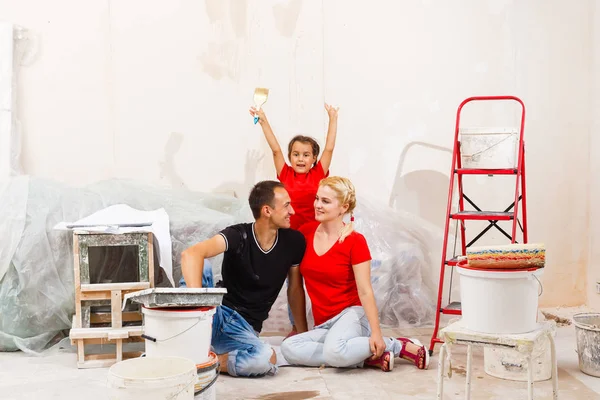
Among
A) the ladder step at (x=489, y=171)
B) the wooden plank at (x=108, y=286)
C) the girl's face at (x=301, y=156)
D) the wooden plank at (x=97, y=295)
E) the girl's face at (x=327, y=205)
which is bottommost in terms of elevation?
the wooden plank at (x=97, y=295)

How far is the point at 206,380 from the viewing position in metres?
2.52

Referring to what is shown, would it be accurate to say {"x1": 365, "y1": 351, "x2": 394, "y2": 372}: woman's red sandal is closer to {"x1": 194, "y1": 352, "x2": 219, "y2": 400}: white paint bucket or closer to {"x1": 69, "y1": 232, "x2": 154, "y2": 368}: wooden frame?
{"x1": 194, "y1": 352, "x2": 219, "y2": 400}: white paint bucket

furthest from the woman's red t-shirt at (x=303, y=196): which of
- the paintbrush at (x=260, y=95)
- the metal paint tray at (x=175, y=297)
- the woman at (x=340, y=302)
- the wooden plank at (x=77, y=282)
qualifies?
the metal paint tray at (x=175, y=297)

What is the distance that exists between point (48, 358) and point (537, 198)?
3061 mm

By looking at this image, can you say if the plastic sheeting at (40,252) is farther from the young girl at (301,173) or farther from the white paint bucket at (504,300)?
the white paint bucket at (504,300)

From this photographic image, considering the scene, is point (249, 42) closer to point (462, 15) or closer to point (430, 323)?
point (462, 15)

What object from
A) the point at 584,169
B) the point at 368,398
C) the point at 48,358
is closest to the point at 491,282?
the point at 368,398

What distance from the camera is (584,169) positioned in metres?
4.52

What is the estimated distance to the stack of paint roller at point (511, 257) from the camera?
2.36m

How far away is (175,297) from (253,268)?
773mm

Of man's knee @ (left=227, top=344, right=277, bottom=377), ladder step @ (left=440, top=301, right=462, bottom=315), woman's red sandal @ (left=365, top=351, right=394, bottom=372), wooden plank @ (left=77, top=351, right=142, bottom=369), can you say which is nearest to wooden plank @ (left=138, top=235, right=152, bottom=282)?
wooden plank @ (left=77, top=351, right=142, bottom=369)

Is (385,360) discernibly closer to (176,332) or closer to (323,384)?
(323,384)

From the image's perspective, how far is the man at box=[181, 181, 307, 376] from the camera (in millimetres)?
3084

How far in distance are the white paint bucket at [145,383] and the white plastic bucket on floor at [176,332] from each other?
0.18 m
